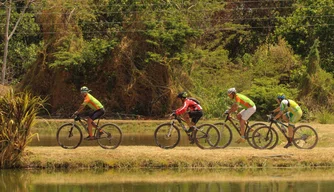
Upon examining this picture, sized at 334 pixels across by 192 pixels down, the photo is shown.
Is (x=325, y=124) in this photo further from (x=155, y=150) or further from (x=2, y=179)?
(x=2, y=179)

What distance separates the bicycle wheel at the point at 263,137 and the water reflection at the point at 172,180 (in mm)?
2187

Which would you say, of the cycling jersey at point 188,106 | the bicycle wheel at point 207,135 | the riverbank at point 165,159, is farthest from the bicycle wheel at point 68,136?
the bicycle wheel at point 207,135

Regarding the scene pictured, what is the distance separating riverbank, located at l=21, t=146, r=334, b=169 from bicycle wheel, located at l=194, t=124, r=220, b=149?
1.13 m

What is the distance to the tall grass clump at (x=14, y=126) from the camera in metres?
18.7

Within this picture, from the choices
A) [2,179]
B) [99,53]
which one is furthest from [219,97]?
[2,179]

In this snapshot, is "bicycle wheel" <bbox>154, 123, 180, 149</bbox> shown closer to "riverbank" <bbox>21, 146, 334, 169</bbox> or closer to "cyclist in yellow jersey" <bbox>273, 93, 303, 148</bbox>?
"riverbank" <bbox>21, 146, 334, 169</bbox>

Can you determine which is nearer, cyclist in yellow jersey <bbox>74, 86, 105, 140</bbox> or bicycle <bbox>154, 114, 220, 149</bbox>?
cyclist in yellow jersey <bbox>74, 86, 105, 140</bbox>

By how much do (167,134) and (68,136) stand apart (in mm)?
2832

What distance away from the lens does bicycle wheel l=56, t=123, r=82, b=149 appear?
2042cm

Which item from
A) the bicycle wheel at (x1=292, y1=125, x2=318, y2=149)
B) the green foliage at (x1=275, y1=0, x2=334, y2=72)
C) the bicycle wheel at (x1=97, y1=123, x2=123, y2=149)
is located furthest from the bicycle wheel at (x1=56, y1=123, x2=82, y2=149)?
the green foliage at (x1=275, y1=0, x2=334, y2=72)

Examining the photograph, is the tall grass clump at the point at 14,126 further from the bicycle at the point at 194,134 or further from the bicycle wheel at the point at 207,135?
the bicycle wheel at the point at 207,135

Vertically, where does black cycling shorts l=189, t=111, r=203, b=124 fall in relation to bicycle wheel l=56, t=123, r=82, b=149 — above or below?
above

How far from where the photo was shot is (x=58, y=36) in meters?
38.1

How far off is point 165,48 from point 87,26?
4986mm
